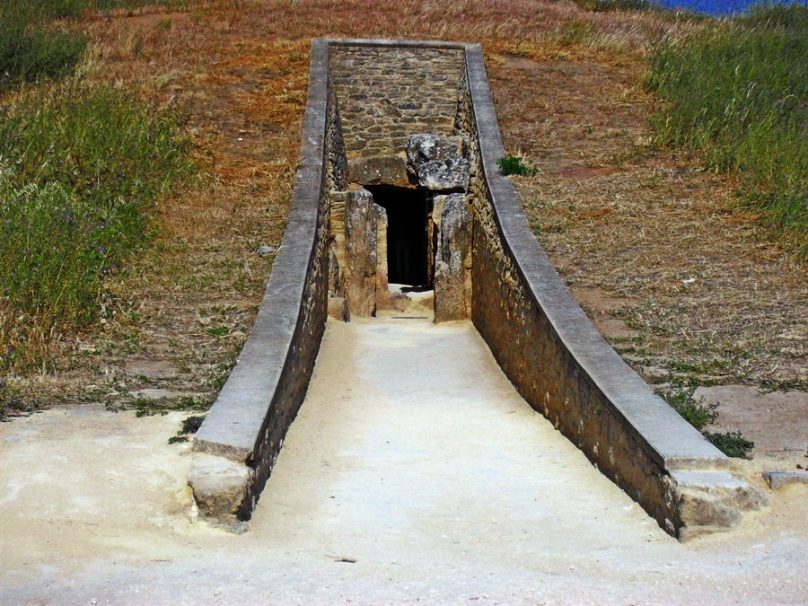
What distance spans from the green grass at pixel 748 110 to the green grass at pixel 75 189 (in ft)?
21.4

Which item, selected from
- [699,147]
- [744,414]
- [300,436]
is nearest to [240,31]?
[699,147]

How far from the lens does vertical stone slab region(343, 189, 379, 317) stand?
12.2 m

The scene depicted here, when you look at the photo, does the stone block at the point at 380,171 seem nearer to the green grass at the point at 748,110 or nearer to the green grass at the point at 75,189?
the green grass at the point at 75,189

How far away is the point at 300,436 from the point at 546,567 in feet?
8.64

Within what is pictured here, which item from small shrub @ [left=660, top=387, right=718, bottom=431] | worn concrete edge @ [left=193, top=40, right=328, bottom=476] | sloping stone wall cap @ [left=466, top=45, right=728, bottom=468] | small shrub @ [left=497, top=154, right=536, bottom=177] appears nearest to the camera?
sloping stone wall cap @ [left=466, top=45, right=728, bottom=468]

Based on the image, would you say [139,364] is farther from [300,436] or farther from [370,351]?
[370,351]

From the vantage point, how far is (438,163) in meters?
13.1

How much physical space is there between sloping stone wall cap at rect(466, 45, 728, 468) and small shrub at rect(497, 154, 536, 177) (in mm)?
91

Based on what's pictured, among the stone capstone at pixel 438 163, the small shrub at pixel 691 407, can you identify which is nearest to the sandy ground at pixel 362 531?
the small shrub at pixel 691 407

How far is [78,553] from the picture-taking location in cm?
418

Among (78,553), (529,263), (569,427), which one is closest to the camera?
(78,553)

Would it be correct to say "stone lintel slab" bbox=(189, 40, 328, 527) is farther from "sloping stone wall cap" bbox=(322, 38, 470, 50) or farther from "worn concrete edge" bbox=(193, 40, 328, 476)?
"sloping stone wall cap" bbox=(322, 38, 470, 50)

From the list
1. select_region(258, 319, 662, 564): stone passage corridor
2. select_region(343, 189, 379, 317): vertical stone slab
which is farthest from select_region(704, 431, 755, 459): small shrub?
select_region(343, 189, 379, 317): vertical stone slab

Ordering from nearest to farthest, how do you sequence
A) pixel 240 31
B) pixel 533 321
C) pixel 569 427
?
pixel 569 427 < pixel 533 321 < pixel 240 31
